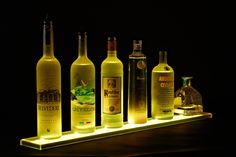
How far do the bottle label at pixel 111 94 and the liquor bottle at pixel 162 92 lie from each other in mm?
210

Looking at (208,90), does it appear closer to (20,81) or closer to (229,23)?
(229,23)

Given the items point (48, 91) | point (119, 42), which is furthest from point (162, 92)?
point (48, 91)

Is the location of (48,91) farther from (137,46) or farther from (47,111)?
(137,46)

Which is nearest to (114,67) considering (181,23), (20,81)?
(20,81)

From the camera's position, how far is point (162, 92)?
1.41 m

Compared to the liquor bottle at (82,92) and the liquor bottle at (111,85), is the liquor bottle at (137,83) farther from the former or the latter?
the liquor bottle at (82,92)

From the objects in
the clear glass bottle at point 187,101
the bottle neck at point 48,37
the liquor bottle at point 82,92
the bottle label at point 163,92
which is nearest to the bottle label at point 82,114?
the liquor bottle at point 82,92

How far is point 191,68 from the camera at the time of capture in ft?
6.20

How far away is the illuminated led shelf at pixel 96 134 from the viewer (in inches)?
42.7

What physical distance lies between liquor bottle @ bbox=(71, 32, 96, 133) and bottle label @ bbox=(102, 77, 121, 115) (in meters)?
0.07

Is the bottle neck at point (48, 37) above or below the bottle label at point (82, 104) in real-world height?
above

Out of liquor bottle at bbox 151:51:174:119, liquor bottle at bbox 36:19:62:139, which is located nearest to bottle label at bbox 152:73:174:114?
liquor bottle at bbox 151:51:174:119

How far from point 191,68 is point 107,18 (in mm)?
511

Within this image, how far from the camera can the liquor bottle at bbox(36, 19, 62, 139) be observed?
1095mm
